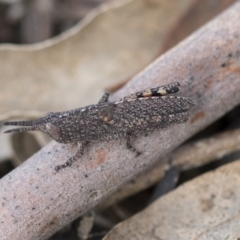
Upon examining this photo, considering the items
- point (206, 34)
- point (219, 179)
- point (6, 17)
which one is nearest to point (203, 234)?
point (219, 179)

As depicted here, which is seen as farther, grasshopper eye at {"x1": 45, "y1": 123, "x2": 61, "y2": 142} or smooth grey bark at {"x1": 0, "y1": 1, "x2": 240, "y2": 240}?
grasshopper eye at {"x1": 45, "y1": 123, "x2": 61, "y2": 142}

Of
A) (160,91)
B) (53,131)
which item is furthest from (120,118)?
(53,131)

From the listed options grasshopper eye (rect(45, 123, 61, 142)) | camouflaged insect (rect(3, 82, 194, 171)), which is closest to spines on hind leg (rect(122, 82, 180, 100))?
camouflaged insect (rect(3, 82, 194, 171))

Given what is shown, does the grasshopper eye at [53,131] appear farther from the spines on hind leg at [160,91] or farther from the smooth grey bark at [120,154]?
the spines on hind leg at [160,91]

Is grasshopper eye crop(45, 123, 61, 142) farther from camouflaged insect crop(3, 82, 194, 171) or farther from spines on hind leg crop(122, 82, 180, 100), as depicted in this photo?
spines on hind leg crop(122, 82, 180, 100)

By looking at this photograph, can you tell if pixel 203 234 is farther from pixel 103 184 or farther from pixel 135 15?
pixel 135 15

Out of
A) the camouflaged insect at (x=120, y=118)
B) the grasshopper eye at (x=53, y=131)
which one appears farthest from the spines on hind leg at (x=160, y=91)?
the grasshopper eye at (x=53, y=131)
